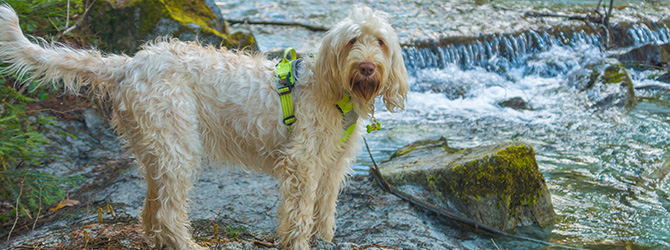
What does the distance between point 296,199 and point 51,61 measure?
6.78 feet

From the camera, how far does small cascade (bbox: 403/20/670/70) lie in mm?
12211

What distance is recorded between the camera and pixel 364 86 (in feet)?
12.2

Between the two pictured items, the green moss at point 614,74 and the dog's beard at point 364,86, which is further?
the green moss at point 614,74

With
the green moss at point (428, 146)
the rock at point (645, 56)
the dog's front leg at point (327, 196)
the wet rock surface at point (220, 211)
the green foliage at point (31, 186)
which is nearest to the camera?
the dog's front leg at point (327, 196)

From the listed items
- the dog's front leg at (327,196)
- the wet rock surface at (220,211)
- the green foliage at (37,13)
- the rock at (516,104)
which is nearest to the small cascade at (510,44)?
the rock at (516,104)

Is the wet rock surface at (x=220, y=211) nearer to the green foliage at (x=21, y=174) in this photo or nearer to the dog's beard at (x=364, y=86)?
the green foliage at (x=21, y=174)

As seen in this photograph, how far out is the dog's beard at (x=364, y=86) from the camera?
3.63 metres

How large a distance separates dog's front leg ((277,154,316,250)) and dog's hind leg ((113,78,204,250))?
0.71 m

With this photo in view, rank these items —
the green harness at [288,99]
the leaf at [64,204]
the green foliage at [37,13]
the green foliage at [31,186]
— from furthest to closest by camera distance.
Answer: the leaf at [64,204] < the green foliage at [37,13] < the green foliage at [31,186] < the green harness at [288,99]

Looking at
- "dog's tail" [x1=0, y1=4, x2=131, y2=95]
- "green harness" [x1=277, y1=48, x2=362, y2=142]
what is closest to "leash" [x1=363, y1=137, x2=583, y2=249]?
"green harness" [x1=277, y1=48, x2=362, y2=142]

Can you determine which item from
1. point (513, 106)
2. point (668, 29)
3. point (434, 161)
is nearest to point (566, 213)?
point (434, 161)

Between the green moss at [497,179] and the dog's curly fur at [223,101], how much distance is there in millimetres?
1791

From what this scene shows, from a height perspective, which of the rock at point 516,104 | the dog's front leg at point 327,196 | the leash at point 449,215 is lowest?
the rock at point 516,104

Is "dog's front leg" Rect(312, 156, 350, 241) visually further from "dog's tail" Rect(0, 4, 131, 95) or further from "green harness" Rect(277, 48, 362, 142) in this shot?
"dog's tail" Rect(0, 4, 131, 95)
